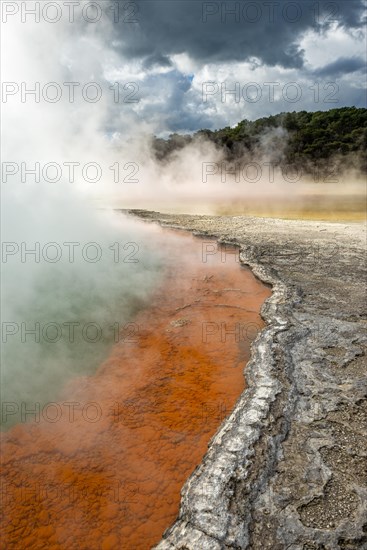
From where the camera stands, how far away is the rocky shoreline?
1678mm

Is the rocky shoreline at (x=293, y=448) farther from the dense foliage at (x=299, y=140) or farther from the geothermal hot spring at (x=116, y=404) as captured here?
the dense foliage at (x=299, y=140)

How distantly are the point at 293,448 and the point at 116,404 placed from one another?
1.31 meters

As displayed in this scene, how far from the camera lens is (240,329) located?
3.85 metres

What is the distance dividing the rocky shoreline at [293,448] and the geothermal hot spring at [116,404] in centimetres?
25

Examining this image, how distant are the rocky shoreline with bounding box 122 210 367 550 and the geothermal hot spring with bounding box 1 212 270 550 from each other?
0.83 feet

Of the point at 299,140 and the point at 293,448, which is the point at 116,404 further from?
the point at 299,140

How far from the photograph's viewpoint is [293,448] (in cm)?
213

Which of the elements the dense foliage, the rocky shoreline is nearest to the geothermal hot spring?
the rocky shoreline

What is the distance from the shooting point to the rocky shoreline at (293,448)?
1678 millimetres

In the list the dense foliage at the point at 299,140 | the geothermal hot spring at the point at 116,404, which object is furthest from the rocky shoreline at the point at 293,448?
the dense foliage at the point at 299,140

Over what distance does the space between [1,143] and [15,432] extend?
5408 millimetres

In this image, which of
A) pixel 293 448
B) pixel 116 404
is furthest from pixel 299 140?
pixel 293 448

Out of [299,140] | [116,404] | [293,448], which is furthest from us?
[299,140]

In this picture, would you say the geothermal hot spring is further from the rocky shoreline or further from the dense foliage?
the dense foliage
